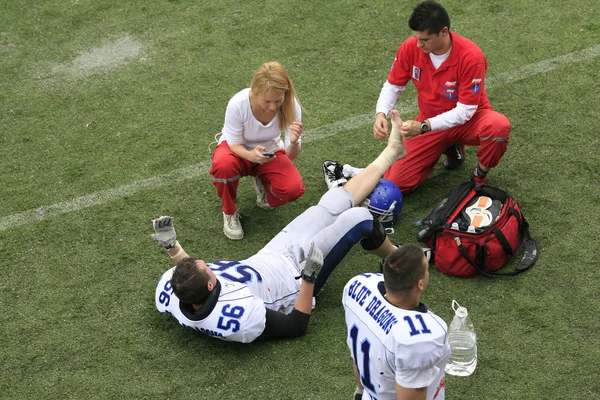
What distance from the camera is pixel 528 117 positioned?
722 centimetres

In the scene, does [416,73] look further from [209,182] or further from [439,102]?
[209,182]

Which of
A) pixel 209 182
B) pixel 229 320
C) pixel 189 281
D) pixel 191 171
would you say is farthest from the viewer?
pixel 191 171

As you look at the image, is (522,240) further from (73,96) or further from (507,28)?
(73,96)

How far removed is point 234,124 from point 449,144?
1.72m

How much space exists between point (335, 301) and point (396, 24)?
3.81 m

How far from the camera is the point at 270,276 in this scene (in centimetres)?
541

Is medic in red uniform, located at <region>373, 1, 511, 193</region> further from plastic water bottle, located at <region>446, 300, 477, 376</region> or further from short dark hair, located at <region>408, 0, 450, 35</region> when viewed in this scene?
plastic water bottle, located at <region>446, 300, 477, 376</region>

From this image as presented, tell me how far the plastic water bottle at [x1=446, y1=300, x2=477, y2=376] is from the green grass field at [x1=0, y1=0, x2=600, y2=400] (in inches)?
2.5

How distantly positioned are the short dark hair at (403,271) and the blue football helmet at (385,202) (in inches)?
88.7

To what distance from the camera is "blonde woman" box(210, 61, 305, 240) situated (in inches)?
235

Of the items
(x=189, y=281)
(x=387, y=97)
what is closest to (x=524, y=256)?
(x=387, y=97)

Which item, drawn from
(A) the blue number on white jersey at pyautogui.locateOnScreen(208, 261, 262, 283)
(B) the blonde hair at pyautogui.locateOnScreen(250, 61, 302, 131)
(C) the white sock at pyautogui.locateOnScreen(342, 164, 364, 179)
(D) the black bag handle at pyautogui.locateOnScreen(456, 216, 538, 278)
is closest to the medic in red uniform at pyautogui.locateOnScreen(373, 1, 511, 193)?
(C) the white sock at pyautogui.locateOnScreen(342, 164, 364, 179)

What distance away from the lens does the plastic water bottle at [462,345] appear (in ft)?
16.5

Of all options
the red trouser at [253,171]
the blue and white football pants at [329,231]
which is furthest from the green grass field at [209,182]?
the blue and white football pants at [329,231]
